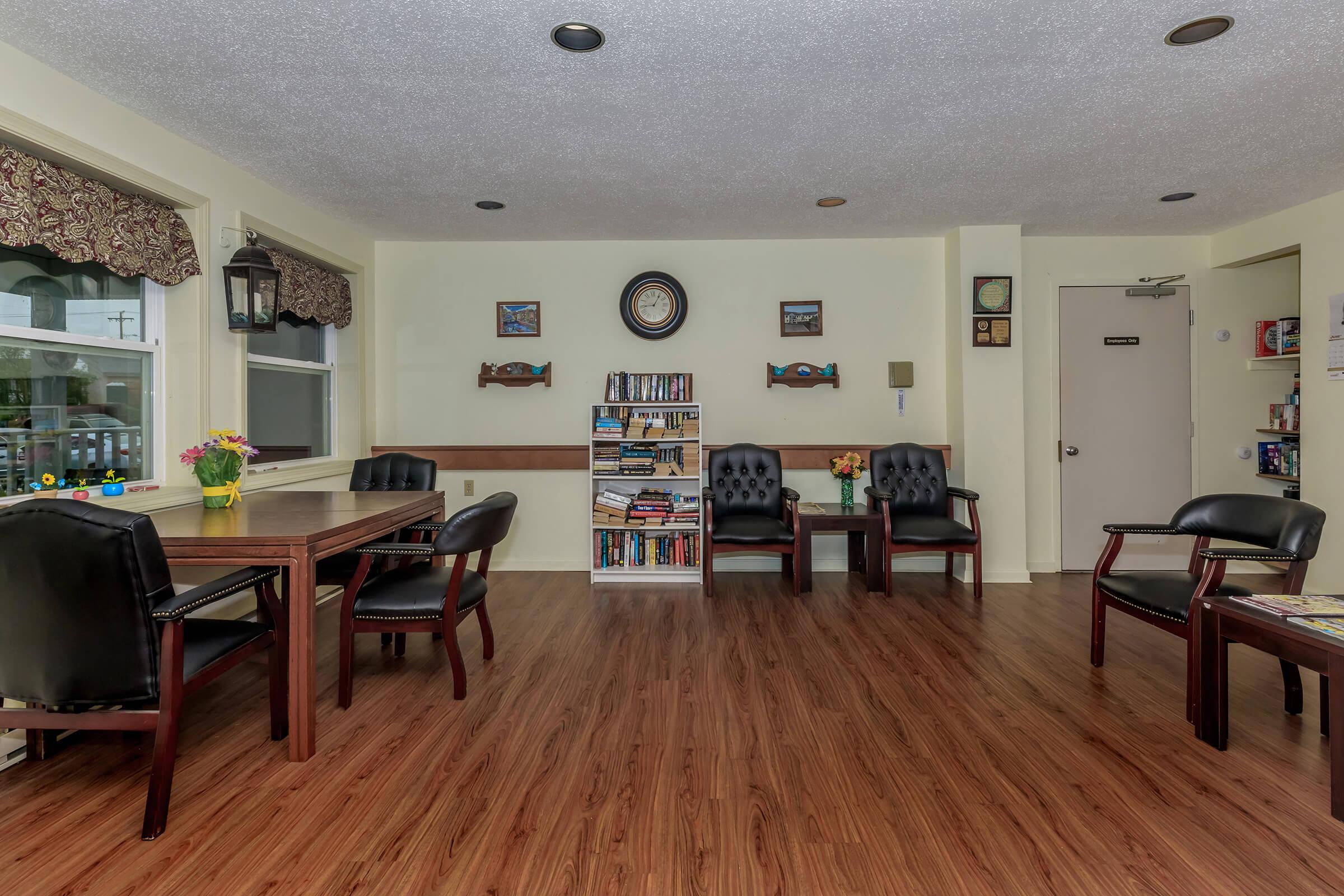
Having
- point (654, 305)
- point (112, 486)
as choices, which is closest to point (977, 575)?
point (654, 305)

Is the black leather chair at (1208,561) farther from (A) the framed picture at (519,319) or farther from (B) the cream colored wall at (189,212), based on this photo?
(B) the cream colored wall at (189,212)

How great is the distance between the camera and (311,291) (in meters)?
4.36

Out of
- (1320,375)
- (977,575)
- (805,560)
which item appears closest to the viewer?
(1320,375)

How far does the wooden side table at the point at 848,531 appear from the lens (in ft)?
14.9

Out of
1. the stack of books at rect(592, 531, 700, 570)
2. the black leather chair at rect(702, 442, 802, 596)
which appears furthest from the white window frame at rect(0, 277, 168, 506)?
the black leather chair at rect(702, 442, 802, 596)

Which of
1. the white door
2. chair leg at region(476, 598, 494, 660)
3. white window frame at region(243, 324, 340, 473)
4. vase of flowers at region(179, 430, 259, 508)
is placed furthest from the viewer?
the white door

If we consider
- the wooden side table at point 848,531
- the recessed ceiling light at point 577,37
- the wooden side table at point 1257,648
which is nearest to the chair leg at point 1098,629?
the wooden side table at point 1257,648

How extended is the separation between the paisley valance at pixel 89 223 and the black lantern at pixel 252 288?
0.74 feet

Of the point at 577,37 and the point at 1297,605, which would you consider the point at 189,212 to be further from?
the point at 1297,605

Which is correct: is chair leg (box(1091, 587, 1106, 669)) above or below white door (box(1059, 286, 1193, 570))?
below

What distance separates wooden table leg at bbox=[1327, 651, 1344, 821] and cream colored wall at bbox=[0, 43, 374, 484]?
14.9 ft

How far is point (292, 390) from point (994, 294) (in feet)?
16.1

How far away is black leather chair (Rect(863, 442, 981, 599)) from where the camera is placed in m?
4.41

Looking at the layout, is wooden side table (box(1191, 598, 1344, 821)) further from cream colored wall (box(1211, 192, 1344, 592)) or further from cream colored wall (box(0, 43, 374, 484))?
cream colored wall (box(0, 43, 374, 484))
